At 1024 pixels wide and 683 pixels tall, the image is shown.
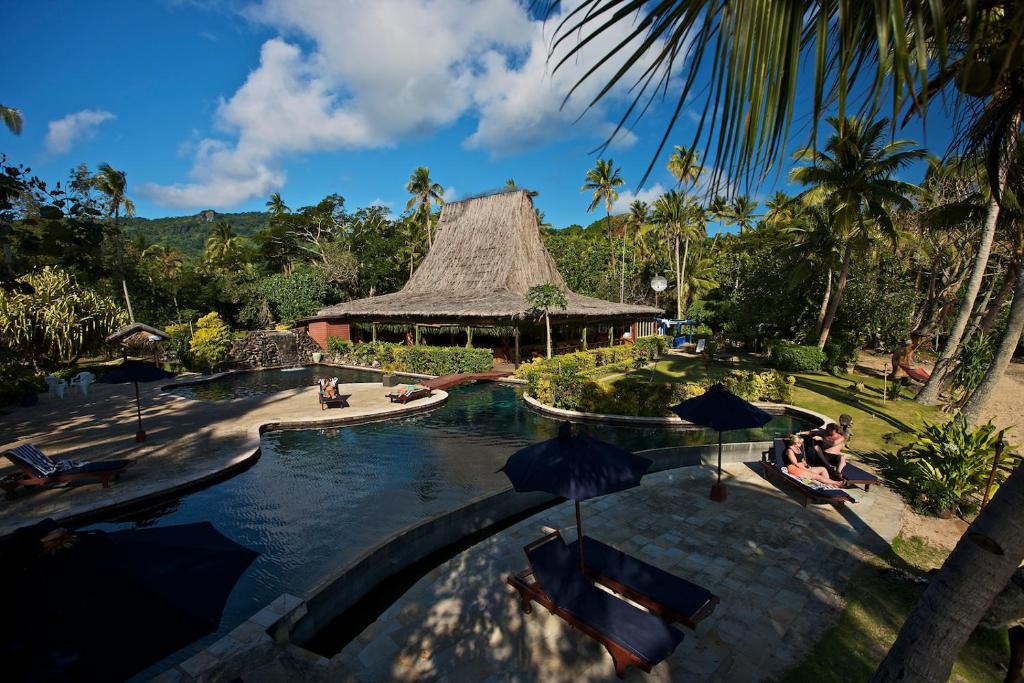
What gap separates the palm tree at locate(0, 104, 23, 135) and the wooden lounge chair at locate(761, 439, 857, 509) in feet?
91.5

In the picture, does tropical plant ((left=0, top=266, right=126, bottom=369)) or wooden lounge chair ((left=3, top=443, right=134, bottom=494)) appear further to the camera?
tropical plant ((left=0, top=266, right=126, bottom=369))

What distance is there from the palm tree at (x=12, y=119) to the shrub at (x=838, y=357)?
3389 cm

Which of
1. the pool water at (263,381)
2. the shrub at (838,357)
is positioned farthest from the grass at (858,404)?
the pool water at (263,381)

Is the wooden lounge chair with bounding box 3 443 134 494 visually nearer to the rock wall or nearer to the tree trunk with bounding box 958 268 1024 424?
the rock wall

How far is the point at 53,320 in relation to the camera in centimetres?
1955

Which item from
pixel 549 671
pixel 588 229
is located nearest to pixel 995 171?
pixel 549 671

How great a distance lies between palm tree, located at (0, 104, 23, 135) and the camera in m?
19.0

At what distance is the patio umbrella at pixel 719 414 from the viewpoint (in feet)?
26.0

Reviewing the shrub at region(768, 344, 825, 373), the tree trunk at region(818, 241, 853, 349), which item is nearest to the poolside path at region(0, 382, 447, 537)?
the shrub at region(768, 344, 825, 373)

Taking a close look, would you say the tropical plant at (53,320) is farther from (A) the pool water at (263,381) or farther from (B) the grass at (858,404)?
(B) the grass at (858,404)

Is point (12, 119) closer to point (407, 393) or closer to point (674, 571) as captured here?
point (407, 393)

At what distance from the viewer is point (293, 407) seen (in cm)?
1606

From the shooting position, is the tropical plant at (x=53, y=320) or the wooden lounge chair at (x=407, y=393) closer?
the wooden lounge chair at (x=407, y=393)

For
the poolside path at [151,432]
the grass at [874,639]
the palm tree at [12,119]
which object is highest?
the palm tree at [12,119]
